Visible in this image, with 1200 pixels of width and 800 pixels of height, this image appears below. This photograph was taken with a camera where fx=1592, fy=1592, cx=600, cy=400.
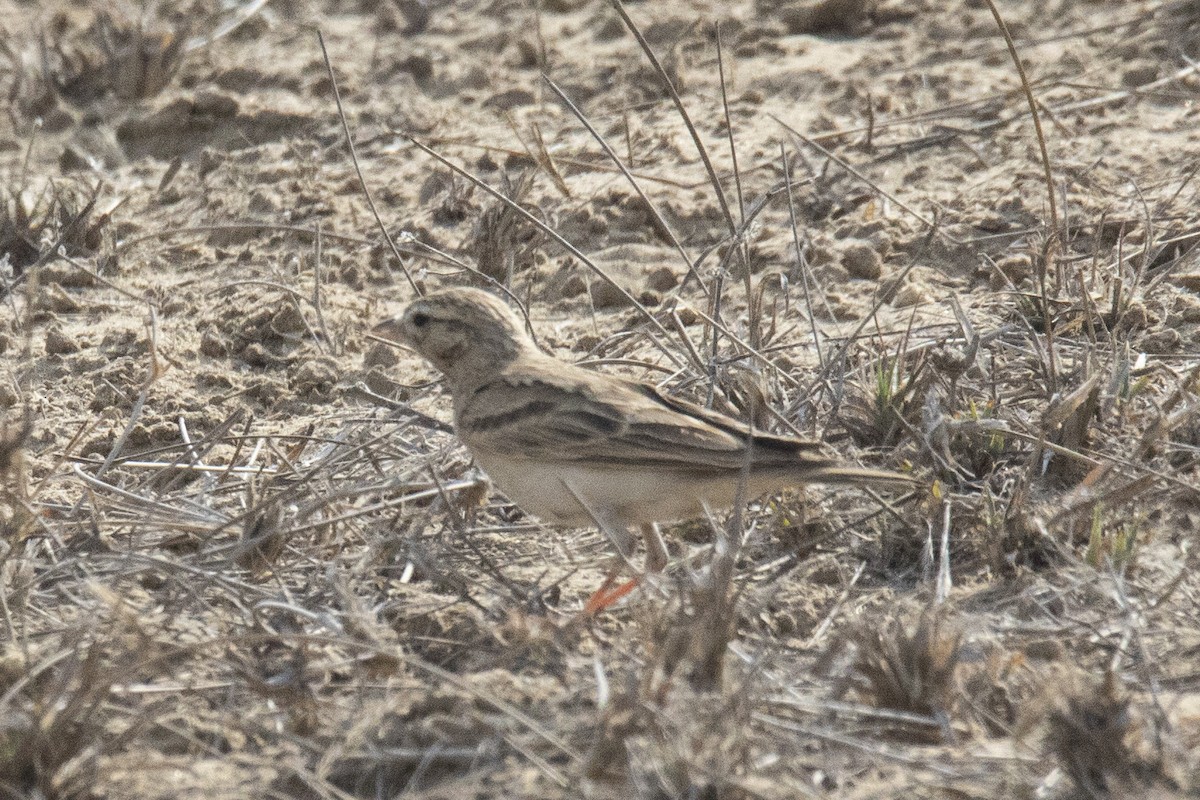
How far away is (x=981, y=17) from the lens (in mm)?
9242

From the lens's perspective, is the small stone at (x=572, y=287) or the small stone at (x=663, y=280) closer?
the small stone at (x=663, y=280)

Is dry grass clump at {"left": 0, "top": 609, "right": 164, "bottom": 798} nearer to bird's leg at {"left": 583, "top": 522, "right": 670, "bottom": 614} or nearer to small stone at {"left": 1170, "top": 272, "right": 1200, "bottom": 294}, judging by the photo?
bird's leg at {"left": 583, "top": 522, "right": 670, "bottom": 614}

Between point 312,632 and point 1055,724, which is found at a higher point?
point 1055,724

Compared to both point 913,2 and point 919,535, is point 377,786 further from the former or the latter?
point 913,2

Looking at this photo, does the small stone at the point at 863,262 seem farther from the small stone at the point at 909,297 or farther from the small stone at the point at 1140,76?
the small stone at the point at 1140,76

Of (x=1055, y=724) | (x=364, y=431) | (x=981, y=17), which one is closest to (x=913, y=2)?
(x=981, y=17)

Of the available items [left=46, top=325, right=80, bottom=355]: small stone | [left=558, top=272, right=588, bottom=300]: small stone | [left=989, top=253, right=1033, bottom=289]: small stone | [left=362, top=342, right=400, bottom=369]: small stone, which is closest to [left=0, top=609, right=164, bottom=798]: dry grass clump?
[left=362, top=342, right=400, bottom=369]: small stone

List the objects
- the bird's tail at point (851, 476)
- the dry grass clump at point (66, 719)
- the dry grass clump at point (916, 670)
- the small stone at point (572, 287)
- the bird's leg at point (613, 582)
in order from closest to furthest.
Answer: the dry grass clump at point (66, 719) → the dry grass clump at point (916, 670) → the bird's tail at point (851, 476) → the bird's leg at point (613, 582) → the small stone at point (572, 287)

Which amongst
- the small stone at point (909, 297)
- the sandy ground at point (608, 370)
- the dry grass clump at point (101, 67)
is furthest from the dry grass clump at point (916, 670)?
→ the dry grass clump at point (101, 67)

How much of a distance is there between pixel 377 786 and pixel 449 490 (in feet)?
5.60

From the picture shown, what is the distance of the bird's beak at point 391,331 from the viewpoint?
602 centimetres

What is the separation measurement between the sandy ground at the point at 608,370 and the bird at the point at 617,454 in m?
0.24

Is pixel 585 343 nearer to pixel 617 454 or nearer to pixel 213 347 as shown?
pixel 213 347

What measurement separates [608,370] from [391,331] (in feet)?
3.58
